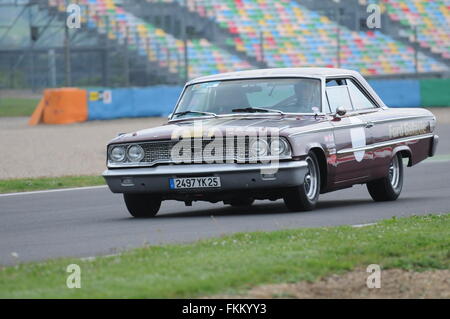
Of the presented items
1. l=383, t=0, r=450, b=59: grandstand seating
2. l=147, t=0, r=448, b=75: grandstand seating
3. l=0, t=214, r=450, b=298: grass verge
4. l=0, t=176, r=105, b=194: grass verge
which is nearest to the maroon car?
l=0, t=214, r=450, b=298: grass verge

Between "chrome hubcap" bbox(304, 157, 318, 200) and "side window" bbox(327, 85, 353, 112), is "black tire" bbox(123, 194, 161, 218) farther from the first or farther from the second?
"side window" bbox(327, 85, 353, 112)

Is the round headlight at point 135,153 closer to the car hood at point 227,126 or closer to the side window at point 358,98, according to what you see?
the car hood at point 227,126

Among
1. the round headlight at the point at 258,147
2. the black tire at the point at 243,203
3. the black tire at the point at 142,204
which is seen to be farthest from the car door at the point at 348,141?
the black tire at the point at 142,204

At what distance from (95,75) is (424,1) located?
46.7 feet

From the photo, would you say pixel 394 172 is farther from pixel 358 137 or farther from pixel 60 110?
pixel 60 110

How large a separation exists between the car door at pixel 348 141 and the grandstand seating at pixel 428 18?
3368cm

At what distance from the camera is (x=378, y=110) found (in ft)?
44.1

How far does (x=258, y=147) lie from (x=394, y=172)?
9.10 feet

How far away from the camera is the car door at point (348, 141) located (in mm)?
12117

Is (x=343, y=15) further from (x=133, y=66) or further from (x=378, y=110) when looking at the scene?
(x=378, y=110)

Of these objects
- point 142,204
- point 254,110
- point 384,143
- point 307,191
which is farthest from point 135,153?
point 384,143

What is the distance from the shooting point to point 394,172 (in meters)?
13.5

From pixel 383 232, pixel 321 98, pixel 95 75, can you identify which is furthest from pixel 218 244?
pixel 95 75

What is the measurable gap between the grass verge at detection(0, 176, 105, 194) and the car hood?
5180 mm
